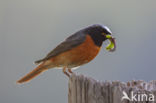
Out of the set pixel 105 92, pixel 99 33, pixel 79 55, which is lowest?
pixel 105 92

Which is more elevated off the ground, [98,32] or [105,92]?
[98,32]

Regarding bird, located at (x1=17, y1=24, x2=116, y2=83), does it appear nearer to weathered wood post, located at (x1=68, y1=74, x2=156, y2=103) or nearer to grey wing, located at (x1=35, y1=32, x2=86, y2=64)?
grey wing, located at (x1=35, y1=32, x2=86, y2=64)

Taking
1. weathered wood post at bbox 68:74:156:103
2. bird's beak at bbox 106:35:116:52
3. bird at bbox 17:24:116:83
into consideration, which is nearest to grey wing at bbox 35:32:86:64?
bird at bbox 17:24:116:83

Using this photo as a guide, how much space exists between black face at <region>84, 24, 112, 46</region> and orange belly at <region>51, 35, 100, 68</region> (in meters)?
0.04

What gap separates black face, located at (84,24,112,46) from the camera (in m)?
3.20

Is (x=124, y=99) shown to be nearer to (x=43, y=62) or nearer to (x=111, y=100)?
(x=111, y=100)

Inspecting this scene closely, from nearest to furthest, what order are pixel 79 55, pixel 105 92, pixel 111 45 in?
pixel 105 92 < pixel 111 45 < pixel 79 55

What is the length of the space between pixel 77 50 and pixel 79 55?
0.07 m

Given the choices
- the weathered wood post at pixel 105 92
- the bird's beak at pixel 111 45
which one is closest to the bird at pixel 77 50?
the bird's beak at pixel 111 45

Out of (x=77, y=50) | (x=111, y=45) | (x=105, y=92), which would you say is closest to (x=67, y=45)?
(x=77, y=50)

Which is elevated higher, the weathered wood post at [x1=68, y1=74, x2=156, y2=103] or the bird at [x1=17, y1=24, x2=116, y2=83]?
the bird at [x1=17, y1=24, x2=116, y2=83]

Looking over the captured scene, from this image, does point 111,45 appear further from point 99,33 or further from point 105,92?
point 105,92

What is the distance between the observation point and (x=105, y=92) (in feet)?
6.89

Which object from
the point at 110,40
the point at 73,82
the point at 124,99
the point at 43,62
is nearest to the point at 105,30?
the point at 110,40
